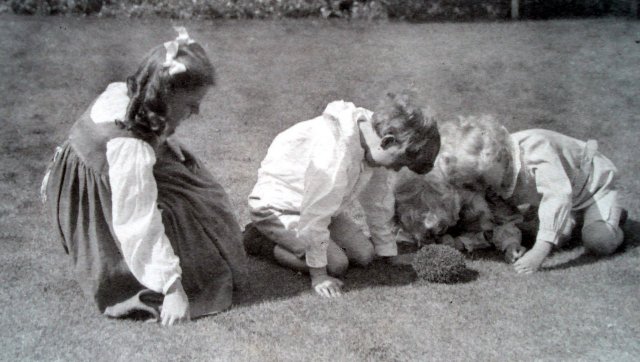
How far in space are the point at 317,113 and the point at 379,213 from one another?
2.88 m

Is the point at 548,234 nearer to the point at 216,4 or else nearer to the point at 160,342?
the point at 160,342

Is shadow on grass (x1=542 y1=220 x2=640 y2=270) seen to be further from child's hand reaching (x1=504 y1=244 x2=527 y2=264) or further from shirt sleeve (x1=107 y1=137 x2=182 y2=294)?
shirt sleeve (x1=107 y1=137 x2=182 y2=294)

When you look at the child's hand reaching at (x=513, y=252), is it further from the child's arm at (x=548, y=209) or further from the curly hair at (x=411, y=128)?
the curly hair at (x=411, y=128)

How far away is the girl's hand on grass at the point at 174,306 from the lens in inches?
129

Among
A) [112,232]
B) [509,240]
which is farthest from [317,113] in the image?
[112,232]

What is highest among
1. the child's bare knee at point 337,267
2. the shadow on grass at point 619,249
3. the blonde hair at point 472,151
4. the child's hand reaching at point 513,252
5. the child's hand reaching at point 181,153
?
the child's hand reaching at point 181,153

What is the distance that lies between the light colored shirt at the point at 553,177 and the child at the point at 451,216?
16 cm

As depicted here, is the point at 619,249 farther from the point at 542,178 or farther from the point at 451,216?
the point at 451,216

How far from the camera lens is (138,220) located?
3.21 m

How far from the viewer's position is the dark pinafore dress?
343cm

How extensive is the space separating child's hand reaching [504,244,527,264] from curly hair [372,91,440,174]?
966 mm

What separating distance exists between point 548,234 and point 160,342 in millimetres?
2419

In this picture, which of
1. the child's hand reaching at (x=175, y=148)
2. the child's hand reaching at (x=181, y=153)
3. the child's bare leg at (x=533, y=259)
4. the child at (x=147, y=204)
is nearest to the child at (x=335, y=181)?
the child at (x=147, y=204)

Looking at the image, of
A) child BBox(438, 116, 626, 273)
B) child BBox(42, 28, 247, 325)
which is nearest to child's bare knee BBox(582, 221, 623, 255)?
child BBox(438, 116, 626, 273)
